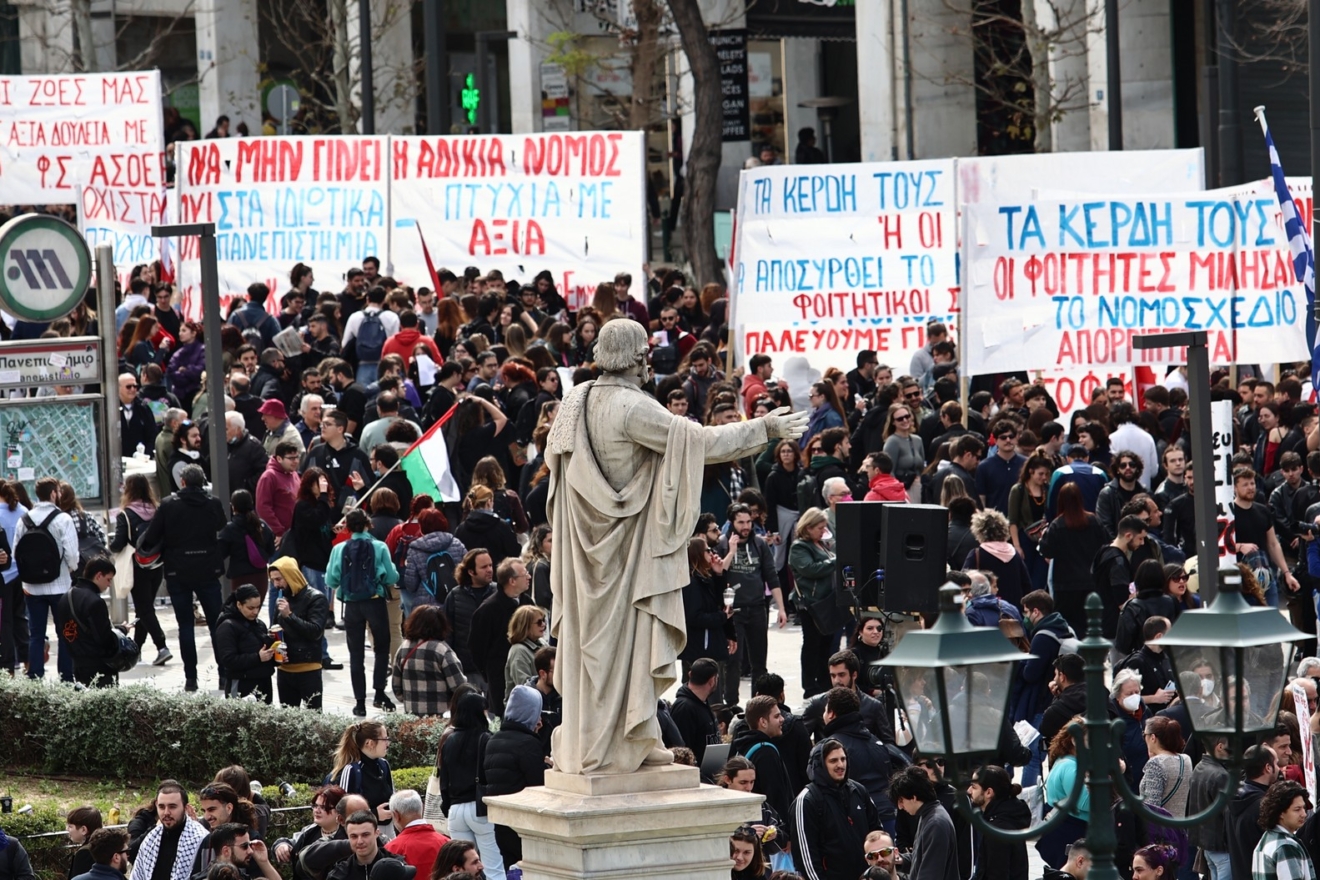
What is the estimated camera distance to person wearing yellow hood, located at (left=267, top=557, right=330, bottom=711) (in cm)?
1588

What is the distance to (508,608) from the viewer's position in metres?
15.1

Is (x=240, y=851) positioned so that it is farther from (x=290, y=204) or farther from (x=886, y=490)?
(x=290, y=204)

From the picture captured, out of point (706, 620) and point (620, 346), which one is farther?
point (706, 620)

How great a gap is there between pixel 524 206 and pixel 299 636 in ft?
40.4

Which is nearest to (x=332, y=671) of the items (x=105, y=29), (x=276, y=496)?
(x=276, y=496)

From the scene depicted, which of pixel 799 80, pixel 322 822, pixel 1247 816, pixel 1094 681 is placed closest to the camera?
pixel 1094 681

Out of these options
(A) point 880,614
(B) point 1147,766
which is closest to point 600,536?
(B) point 1147,766

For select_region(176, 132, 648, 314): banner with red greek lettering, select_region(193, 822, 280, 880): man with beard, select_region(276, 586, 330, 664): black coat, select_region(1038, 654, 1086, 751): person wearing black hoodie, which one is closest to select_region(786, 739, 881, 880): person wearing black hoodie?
select_region(1038, 654, 1086, 751): person wearing black hoodie

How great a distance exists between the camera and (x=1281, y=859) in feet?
35.5

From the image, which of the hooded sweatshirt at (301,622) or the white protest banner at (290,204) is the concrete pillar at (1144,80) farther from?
the hooded sweatshirt at (301,622)

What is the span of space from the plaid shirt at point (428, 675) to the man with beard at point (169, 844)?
2.85m

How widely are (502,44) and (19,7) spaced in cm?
1262

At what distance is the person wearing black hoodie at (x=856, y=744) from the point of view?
12555mm

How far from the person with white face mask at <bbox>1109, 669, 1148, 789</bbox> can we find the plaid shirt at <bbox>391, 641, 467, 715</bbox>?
3811mm
